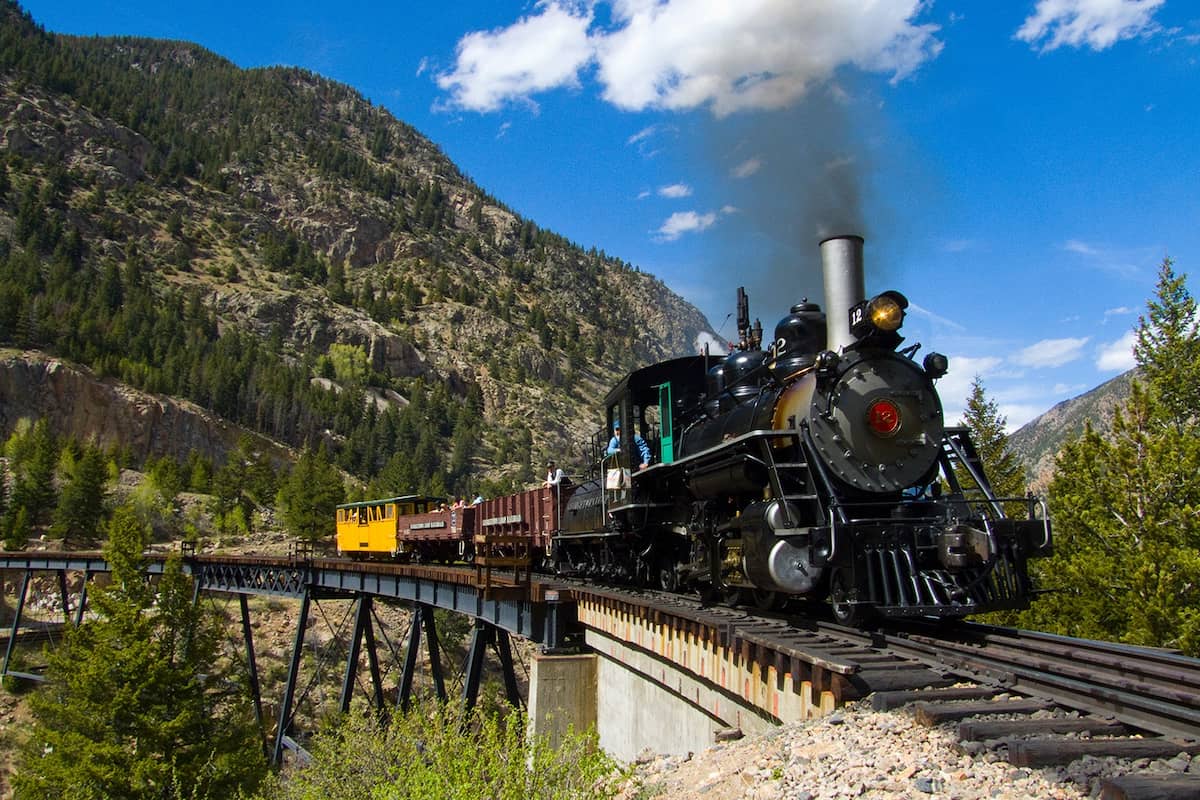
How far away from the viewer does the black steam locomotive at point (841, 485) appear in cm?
820

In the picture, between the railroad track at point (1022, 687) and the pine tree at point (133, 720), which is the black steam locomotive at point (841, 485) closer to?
the railroad track at point (1022, 687)

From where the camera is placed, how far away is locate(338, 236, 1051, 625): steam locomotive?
821 cm

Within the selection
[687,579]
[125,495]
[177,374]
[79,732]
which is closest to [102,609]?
[79,732]

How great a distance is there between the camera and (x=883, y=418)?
9.35 meters

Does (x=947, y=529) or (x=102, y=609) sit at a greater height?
(x=947, y=529)

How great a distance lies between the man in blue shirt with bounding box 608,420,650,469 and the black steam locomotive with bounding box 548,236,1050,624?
0.55 metres

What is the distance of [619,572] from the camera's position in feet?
50.7

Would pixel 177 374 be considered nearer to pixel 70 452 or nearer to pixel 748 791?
pixel 70 452

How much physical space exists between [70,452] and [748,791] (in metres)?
68.7

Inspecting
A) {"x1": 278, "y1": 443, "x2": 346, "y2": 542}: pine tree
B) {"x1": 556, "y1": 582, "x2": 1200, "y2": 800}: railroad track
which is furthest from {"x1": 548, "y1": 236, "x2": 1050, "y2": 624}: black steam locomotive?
{"x1": 278, "y1": 443, "x2": 346, "y2": 542}: pine tree

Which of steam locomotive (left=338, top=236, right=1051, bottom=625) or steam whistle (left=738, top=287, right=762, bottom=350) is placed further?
steam whistle (left=738, top=287, right=762, bottom=350)

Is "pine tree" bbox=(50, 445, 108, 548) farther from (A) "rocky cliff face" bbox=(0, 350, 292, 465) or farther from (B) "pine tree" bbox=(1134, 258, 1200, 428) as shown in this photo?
(B) "pine tree" bbox=(1134, 258, 1200, 428)

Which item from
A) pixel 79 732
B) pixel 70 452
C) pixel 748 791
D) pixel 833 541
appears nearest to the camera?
pixel 748 791

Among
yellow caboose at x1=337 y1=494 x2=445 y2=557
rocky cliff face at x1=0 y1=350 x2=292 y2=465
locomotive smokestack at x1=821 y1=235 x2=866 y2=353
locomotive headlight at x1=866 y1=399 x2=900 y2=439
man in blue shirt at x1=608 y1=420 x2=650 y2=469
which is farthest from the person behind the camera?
rocky cliff face at x1=0 y1=350 x2=292 y2=465
